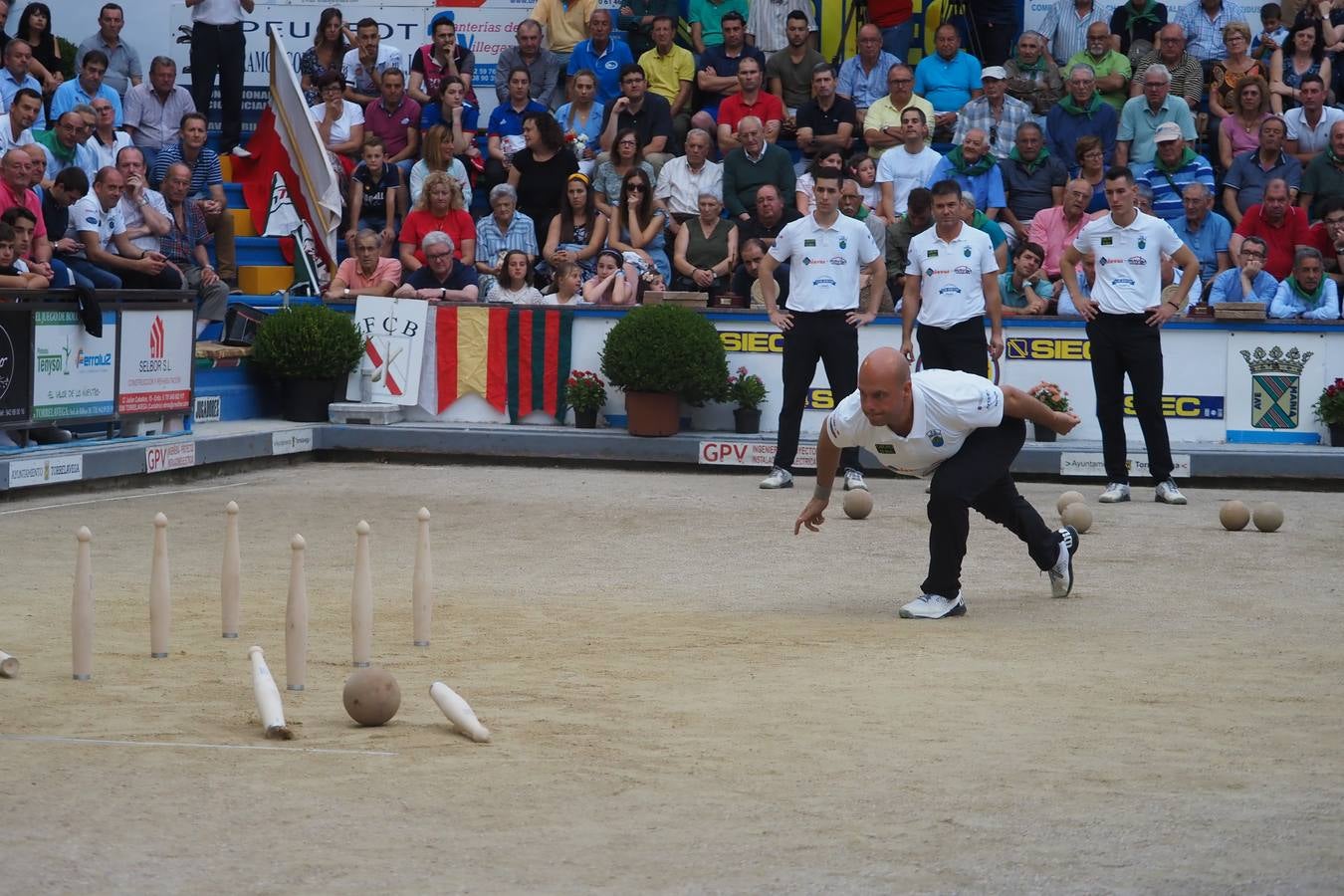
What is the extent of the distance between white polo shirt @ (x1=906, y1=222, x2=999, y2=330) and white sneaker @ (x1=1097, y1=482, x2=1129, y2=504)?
1.75m

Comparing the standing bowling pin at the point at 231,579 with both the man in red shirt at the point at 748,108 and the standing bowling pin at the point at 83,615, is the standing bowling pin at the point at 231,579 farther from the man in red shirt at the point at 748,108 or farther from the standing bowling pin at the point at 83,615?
the man in red shirt at the point at 748,108

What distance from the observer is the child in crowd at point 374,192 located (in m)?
19.7

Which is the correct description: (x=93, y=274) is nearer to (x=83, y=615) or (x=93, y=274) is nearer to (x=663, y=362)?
(x=663, y=362)

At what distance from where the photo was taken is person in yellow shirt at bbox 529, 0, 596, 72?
21469 millimetres

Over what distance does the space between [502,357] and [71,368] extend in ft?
15.0

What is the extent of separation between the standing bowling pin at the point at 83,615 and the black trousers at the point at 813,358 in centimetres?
813

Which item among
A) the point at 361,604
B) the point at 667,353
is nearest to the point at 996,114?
the point at 667,353

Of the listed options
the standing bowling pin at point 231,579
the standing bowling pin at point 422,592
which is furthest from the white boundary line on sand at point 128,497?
the standing bowling pin at point 422,592

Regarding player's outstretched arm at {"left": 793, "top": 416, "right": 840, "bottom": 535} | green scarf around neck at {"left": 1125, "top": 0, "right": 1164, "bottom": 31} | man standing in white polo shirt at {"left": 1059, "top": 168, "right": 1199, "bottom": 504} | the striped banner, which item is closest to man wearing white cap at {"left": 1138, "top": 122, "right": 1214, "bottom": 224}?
green scarf around neck at {"left": 1125, "top": 0, "right": 1164, "bottom": 31}

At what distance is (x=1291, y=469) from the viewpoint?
51.8 ft

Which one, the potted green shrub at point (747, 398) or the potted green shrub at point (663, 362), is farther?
the potted green shrub at point (747, 398)

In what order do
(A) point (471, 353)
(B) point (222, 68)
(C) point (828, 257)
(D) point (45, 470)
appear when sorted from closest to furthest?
(D) point (45, 470), (C) point (828, 257), (A) point (471, 353), (B) point (222, 68)

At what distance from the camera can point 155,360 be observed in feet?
50.8

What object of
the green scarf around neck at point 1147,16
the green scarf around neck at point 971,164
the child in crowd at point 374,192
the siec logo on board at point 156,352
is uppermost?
the green scarf around neck at point 1147,16
